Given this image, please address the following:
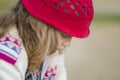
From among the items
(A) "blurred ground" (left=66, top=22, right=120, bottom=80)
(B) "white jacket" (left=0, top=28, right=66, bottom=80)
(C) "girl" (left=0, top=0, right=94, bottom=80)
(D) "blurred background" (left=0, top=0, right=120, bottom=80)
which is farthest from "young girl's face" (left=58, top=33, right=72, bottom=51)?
(A) "blurred ground" (left=66, top=22, right=120, bottom=80)

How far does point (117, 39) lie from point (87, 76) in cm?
85

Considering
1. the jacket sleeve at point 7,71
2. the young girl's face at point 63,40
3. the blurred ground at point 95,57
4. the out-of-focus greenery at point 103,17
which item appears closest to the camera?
the jacket sleeve at point 7,71

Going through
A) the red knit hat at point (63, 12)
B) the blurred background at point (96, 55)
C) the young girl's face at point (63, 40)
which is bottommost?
the blurred background at point (96, 55)

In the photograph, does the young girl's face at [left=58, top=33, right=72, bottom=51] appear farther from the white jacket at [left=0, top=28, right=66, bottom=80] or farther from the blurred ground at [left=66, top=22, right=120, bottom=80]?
the blurred ground at [left=66, top=22, right=120, bottom=80]

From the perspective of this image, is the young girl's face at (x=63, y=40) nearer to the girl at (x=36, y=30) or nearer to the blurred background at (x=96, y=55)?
the girl at (x=36, y=30)

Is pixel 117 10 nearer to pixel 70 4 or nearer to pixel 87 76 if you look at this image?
pixel 87 76

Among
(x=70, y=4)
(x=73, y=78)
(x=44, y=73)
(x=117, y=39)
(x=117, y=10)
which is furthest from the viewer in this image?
(x=117, y=10)

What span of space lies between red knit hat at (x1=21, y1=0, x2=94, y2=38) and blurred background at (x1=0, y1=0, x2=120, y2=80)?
535 millimetres

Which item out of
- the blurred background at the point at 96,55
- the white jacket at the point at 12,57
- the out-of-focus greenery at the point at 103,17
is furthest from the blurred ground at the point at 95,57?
the white jacket at the point at 12,57

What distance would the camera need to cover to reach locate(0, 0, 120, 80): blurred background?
9.32 ft

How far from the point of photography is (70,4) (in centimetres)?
176

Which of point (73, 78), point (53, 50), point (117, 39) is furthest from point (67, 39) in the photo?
point (117, 39)

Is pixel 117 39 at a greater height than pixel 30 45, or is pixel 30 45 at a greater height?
pixel 30 45

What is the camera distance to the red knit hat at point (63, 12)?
1.76 m
